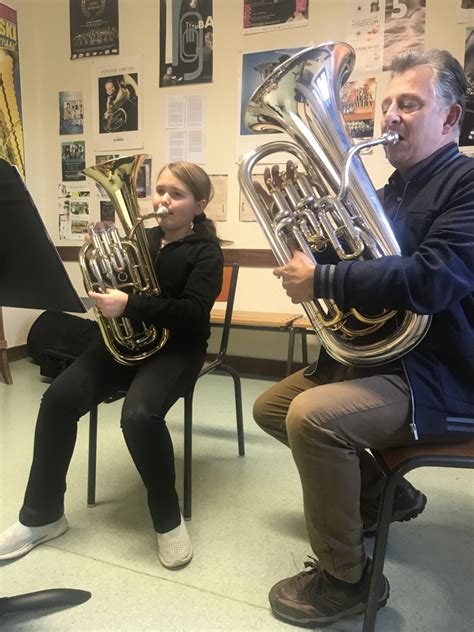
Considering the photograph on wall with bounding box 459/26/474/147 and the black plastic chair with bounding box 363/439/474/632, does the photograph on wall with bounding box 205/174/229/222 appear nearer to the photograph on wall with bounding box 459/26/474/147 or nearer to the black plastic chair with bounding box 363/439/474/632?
the photograph on wall with bounding box 459/26/474/147

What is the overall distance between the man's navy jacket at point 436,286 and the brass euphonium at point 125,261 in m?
0.64

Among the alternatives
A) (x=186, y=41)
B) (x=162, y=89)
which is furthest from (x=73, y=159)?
(x=186, y=41)

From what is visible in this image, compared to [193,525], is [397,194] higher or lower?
higher

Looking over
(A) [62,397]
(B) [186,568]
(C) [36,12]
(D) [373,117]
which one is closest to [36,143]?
(C) [36,12]

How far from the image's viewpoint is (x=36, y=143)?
11.5 ft

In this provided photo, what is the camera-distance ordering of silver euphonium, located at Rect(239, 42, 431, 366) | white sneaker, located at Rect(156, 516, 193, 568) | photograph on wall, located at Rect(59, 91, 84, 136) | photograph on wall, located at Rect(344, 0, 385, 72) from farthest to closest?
photograph on wall, located at Rect(59, 91, 84, 136) < photograph on wall, located at Rect(344, 0, 385, 72) < white sneaker, located at Rect(156, 516, 193, 568) < silver euphonium, located at Rect(239, 42, 431, 366)

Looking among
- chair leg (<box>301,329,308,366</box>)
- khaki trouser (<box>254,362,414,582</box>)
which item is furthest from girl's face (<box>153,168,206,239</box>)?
chair leg (<box>301,329,308,366</box>)

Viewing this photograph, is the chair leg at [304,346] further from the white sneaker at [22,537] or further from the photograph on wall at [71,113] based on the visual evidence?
the photograph on wall at [71,113]

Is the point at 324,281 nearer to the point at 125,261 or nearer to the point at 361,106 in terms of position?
the point at 125,261

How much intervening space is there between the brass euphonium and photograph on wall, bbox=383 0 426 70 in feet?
6.09

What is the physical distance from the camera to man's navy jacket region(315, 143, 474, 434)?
37.2 inches

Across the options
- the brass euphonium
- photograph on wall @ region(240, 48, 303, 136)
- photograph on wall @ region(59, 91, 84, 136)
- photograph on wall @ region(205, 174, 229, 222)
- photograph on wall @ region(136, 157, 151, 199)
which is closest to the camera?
the brass euphonium

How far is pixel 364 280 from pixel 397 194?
0.36 metres

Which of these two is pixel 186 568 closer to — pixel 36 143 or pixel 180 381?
pixel 180 381
